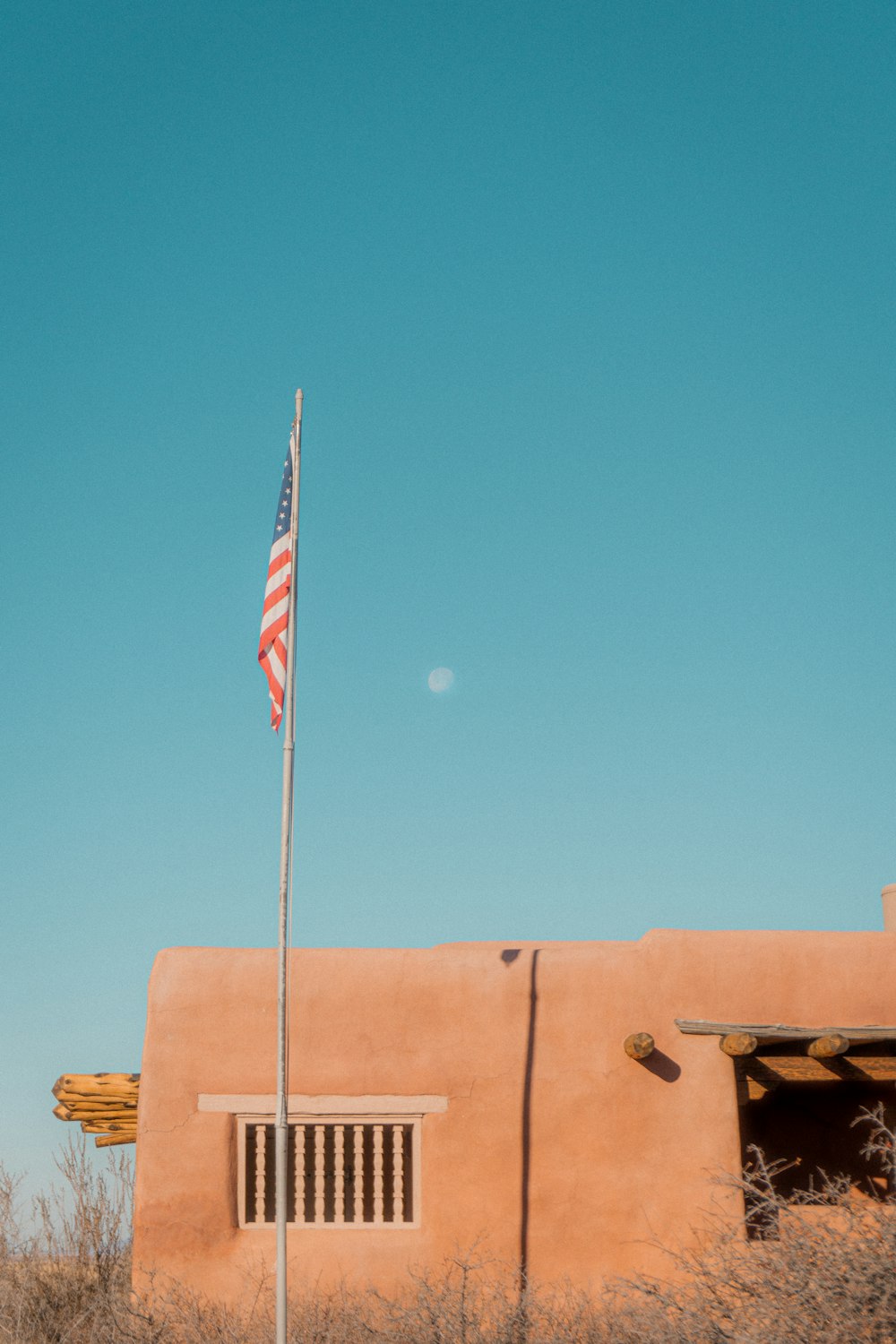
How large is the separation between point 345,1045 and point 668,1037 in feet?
9.19

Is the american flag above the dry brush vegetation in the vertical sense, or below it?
above

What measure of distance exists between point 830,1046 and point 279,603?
568 cm

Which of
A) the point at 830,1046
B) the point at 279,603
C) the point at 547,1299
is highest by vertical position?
the point at 279,603

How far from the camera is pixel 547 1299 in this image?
11500mm

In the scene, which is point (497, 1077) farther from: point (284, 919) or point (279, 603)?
point (279, 603)

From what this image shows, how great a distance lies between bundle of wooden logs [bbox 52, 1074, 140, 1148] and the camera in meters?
13.5

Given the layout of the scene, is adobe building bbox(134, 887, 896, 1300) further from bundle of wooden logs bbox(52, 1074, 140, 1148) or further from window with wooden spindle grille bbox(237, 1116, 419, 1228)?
bundle of wooden logs bbox(52, 1074, 140, 1148)

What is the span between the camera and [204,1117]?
12094 millimetres

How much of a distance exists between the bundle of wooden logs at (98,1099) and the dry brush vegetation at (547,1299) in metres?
0.64

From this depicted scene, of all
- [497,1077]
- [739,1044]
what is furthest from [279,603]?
[739,1044]

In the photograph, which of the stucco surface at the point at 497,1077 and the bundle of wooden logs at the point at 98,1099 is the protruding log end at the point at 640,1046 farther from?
the bundle of wooden logs at the point at 98,1099

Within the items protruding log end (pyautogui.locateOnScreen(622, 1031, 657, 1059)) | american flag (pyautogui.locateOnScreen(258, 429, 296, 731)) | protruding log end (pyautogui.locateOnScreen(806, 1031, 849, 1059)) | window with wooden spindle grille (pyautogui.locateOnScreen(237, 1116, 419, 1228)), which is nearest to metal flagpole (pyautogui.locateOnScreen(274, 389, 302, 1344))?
american flag (pyautogui.locateOnScreen(258, 429, 296, 731))

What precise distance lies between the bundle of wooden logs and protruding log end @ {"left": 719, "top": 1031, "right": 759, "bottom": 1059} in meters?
5.50

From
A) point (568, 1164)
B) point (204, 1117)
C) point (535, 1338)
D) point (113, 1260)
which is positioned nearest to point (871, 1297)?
point (535, 1338)
